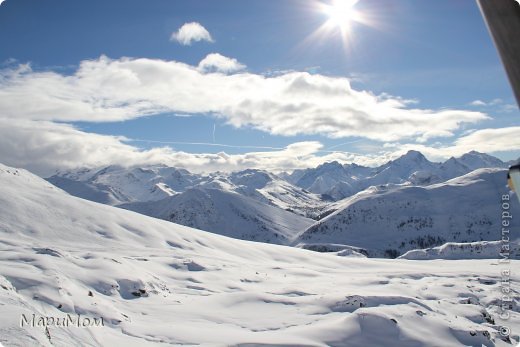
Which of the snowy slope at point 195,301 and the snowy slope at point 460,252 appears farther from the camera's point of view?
the snowy slope at point 460,252

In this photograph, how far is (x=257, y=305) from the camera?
64.1 feet

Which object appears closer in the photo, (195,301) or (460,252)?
(195,301)

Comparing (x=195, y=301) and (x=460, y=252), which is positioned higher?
(x=460, y=252)

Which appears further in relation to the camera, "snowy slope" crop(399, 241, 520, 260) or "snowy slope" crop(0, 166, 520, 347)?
"snowy slope" crop(399, 241, 520, 260)

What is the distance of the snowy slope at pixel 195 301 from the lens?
13242 mm

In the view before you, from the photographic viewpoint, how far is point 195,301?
64.3ft

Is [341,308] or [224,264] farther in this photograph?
[224,264]

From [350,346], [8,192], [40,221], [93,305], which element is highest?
[8,192]

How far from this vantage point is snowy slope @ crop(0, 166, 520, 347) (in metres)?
13.2

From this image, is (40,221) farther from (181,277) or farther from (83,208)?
(181,277)

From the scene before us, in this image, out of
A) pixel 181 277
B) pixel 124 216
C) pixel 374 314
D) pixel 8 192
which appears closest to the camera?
pixel 374 314

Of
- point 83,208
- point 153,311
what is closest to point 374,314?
point 153,311

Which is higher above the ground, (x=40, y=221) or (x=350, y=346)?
(x=40, y=221)

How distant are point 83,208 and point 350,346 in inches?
1369
